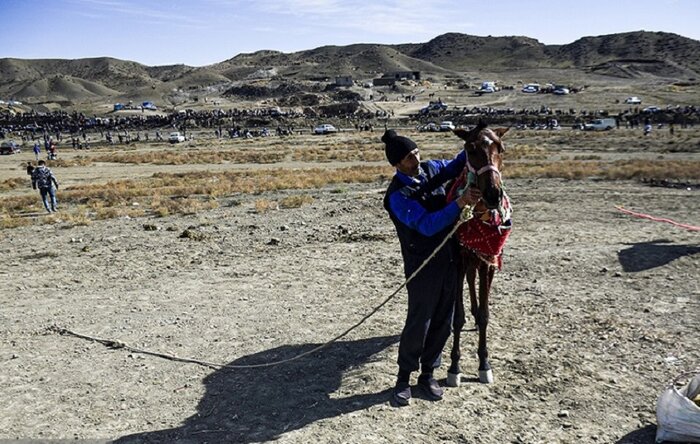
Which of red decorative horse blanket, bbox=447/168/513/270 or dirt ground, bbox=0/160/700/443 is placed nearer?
dirt ground, bbox=0/160/700/443

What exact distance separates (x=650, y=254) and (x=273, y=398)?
7.09m

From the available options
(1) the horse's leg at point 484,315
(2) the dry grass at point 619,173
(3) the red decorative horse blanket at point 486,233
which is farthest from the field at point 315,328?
(2) the dry grass at point 619,173

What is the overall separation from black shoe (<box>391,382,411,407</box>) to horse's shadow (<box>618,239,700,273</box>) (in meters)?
5.22

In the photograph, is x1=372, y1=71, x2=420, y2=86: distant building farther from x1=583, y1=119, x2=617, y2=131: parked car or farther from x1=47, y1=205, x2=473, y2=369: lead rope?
x1=47, y1=205, x2=473, y2=369: lead rope

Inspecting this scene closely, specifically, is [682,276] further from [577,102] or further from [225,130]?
[577,102]

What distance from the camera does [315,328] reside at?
6.75 m

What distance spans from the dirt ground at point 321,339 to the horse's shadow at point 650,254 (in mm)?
42

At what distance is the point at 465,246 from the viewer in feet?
16.1

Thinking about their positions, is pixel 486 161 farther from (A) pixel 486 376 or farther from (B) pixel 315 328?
(B) pixel 315 328

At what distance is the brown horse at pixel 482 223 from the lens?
4.11 metres

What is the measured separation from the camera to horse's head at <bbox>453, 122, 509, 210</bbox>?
399cm

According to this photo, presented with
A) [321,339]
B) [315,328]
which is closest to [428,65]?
[315,328]

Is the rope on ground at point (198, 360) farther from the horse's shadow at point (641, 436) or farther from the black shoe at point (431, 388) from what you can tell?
the horse's shadow at point (641, 436)

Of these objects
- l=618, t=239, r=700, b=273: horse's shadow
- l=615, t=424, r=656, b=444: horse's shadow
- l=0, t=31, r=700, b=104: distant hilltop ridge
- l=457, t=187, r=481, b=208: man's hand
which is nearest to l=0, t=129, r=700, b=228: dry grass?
l=618, t=239, r=700, b=273: horse's shadow
